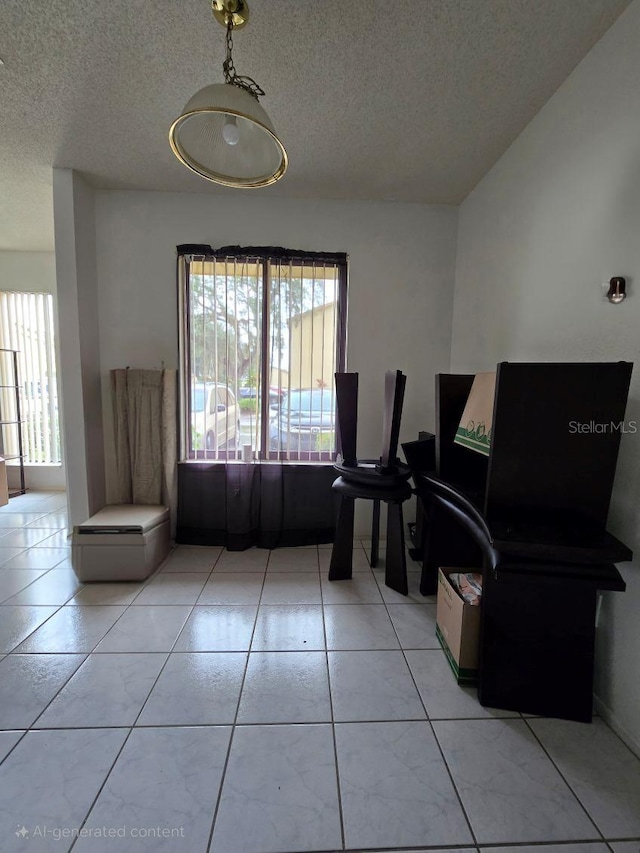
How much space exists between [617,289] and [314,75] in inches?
67.9

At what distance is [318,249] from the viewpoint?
9.43 feet

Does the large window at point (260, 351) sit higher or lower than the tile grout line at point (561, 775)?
higher

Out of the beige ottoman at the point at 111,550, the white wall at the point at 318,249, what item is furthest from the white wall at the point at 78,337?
the beige ottoman at the point at 111,550

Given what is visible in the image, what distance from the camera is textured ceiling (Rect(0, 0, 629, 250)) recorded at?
1.44 meters

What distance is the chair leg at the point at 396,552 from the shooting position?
2.26m

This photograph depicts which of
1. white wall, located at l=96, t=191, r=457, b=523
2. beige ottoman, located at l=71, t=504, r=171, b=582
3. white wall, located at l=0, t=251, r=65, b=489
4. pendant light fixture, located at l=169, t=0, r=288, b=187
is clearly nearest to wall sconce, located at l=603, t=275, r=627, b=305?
pendant light fixture, located at l=169, t=0, r=288, b=187

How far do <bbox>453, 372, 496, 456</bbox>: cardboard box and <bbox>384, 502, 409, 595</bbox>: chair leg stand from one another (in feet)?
2.10

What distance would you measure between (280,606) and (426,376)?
2122 mm

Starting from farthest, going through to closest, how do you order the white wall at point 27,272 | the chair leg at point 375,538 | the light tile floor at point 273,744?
the white wall at point 27,272
the chair leg at point 375,538
the light tile floor at point 273,744

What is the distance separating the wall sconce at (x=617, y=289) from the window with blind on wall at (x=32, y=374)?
17.1 ft

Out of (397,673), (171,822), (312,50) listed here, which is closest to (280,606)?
(397,673)

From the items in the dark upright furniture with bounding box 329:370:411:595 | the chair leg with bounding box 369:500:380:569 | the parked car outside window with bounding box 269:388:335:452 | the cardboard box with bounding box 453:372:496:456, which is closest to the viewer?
the cardboard box with bounding box 453:372:496:456

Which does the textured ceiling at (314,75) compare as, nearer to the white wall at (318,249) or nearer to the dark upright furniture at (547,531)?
the white wall at (318,249)

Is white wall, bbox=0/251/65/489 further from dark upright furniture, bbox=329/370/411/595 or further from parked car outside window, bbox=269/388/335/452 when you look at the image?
dark upright furniture, bbox=329/370/411/595
